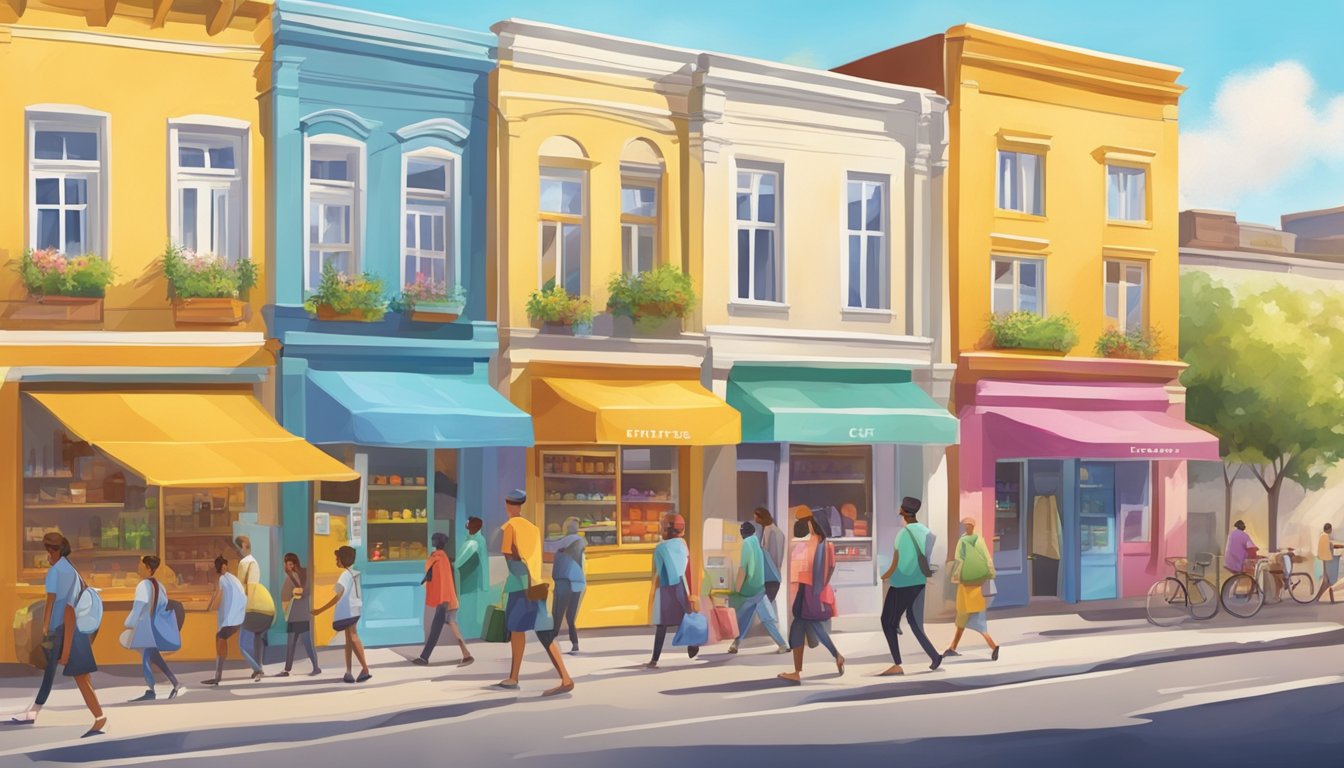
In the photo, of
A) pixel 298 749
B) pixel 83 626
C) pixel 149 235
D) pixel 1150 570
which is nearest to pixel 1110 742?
pixel 298 749

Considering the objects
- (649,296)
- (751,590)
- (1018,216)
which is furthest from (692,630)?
(1018,216)

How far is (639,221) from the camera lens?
2358cm

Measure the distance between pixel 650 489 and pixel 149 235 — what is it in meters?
8.02

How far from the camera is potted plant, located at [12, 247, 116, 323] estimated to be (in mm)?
18734

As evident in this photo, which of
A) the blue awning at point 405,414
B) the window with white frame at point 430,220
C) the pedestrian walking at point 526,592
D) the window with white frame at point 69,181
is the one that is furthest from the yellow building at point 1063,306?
the window with white frame at point 69,181

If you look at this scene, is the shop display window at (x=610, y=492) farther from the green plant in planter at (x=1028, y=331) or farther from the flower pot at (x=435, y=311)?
the green plant in planter at (x=1028, y=331)

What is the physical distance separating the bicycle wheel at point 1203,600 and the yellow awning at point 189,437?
530 inches

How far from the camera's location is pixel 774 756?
13023 mm

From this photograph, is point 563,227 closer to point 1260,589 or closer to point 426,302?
point 426,302

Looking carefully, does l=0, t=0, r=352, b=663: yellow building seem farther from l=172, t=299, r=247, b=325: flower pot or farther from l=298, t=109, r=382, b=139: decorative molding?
l=298, t=109, r=382, b=139: decorative molding

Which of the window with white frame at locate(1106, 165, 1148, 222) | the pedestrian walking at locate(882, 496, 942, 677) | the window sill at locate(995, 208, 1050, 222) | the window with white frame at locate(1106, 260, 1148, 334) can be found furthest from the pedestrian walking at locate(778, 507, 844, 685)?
the window with white frame at locate(1106, 165, 1148, 222)

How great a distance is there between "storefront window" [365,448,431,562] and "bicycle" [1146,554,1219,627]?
36.1ft

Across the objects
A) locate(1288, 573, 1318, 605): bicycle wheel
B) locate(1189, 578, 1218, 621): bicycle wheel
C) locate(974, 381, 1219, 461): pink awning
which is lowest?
locate(1288, 573, 1318, 605): bicycle wheel

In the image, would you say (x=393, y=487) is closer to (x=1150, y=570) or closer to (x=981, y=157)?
(x=981, y=157)
